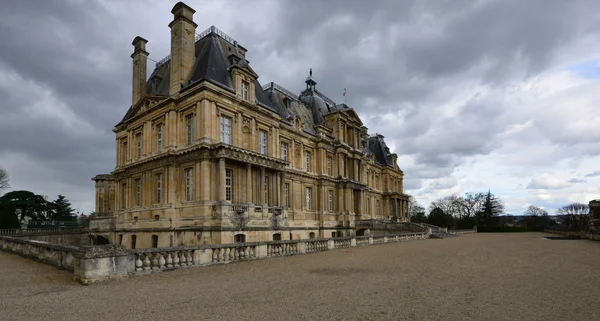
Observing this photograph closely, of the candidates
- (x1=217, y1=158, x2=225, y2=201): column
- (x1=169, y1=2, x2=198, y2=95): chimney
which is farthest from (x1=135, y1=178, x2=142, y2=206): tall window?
(x1=217, y1=158, x2=225, y2=201): column

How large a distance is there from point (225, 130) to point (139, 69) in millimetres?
11496

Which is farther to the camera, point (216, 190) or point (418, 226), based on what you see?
point (418, 226)

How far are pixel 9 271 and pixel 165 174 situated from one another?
13.4m

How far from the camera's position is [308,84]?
4322 centimetres

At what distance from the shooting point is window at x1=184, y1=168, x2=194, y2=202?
23.3 metres

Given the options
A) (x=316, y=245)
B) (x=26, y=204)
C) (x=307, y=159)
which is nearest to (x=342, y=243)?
(x=316, y=245)

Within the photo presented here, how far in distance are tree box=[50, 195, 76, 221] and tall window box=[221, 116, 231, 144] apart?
4246 centimetres

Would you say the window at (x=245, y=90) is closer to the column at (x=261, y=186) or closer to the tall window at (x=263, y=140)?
the tall window at (x=263, y=140)

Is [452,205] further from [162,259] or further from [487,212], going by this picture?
[162,259]

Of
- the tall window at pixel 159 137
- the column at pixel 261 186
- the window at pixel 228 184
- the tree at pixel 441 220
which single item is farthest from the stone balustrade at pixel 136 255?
the tree at pixel 441 220

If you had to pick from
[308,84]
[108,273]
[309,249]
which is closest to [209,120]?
[309,249]

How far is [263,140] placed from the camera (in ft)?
90.8

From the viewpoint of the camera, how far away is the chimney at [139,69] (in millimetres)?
29797

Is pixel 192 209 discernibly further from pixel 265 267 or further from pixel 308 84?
pixel 308 84
